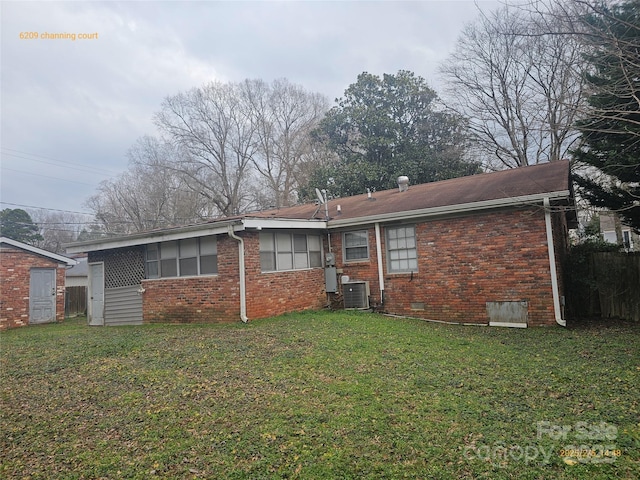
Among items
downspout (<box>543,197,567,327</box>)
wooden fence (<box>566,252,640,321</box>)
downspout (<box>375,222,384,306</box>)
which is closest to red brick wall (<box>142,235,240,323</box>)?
downspout (<box>375,222,384,306</box>)

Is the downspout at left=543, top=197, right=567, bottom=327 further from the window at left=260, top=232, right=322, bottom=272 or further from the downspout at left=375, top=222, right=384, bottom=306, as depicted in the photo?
the window at left=260, top=232, right=322, bottom=272

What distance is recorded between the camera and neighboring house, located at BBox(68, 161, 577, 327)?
340 inches

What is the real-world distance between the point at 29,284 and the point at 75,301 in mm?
4111

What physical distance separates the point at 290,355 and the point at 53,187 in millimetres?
33510

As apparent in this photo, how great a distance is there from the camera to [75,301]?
1906cm

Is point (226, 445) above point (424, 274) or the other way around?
the other way around

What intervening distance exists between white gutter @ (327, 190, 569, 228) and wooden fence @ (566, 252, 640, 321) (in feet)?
9.81

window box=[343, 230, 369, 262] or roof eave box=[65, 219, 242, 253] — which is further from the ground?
roof eave box=[65, 219, 242, 253]

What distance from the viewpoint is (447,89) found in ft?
73.3

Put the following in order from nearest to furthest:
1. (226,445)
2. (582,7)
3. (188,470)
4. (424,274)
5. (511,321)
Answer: (188,470) < (226,445) < (582,7) < (511,321) < (424,274)

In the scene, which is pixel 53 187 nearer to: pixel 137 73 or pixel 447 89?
pixel 137 73

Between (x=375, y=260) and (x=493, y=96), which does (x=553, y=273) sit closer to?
(x=375, y=260)

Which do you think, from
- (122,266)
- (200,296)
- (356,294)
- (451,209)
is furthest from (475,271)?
(122,266)

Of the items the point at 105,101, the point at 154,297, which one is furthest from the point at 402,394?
the point at 105,101
